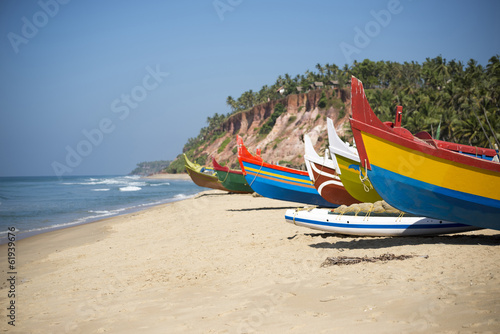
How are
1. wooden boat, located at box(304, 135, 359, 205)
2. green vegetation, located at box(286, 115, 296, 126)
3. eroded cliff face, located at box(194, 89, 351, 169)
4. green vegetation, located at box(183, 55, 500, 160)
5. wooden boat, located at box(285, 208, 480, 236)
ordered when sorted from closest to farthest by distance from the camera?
wooden boat, located at box(285, 208, 480, 236) < wooden boat, located at box(304, 135, 359, 205) < green vegetation, located at box(183, 55, 500, 160) < eroded cliff face, located at box(194, 89, 351, 169) < green vegetation, located at box(286, 115, 296, 126)

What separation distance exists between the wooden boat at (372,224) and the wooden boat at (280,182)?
7.48m

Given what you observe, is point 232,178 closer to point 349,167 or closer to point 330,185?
point 330,185

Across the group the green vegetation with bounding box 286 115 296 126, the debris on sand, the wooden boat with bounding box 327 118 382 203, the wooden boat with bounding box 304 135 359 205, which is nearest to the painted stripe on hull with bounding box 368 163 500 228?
the debris on sand

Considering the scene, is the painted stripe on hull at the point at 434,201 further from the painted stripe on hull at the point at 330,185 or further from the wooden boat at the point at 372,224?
the painted stripe on hull at the point at 330,185

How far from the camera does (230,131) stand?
4483 inches

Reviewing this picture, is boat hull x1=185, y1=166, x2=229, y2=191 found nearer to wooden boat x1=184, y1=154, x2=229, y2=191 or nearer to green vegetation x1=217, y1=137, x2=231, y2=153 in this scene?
wooden boat x1=184, y1=154, x2=229, y2=191

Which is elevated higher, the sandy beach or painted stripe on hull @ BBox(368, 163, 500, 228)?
painted stripe on hull @ BBox(368, 163, 500, 228)

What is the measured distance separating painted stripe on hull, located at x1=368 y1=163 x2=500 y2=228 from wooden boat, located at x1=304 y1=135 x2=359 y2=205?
19.9 ft

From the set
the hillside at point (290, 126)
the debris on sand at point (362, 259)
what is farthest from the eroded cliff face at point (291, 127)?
the debris on sand at point (362, 259)

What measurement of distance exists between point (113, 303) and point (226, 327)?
8.36 ft

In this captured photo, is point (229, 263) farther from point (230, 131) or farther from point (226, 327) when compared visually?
point (230, 131)

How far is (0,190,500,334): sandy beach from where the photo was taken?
16.5 feet

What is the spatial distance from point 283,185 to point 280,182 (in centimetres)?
20

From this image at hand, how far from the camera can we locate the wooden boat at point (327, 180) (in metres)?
15.1
